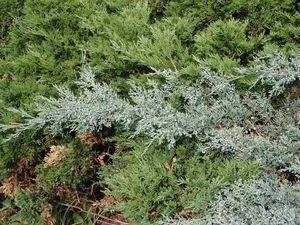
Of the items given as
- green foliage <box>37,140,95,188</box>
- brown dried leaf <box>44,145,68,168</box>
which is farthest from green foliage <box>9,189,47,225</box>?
brown dried leaf <box>44,145,68,168</box>

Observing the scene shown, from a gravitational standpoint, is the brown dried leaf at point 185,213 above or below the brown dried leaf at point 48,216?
above

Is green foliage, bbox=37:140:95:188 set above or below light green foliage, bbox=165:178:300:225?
below

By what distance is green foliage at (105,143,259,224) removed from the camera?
221cm

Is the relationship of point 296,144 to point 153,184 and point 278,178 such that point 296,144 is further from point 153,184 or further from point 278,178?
point 153,184

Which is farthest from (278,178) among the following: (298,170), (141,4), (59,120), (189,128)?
(141,4)

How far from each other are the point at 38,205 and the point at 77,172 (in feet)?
1.17

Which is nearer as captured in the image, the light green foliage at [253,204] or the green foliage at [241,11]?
the light green foliage at [253,204]

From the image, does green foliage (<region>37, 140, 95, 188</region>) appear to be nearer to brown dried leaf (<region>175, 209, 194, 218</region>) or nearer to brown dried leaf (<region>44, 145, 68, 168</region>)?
brown dried leaf (<region>44, 145, 68, 168</region>)

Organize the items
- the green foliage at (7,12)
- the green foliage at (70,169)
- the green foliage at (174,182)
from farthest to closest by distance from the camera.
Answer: the green foliage at (7,12) < the green foliage at (70,169) < the green foliage at (174,182)

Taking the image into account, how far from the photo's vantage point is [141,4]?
2979 millimetres

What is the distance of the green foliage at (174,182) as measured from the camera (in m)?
2.21

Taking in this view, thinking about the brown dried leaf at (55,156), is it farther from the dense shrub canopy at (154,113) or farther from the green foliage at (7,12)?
the green foliage at (7,12)

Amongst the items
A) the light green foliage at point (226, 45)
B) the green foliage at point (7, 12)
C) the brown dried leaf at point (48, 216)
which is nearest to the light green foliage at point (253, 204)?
the light green foliage at point (226, 45)

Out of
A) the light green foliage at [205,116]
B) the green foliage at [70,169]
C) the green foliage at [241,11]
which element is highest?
the green foliage at [241,11]
